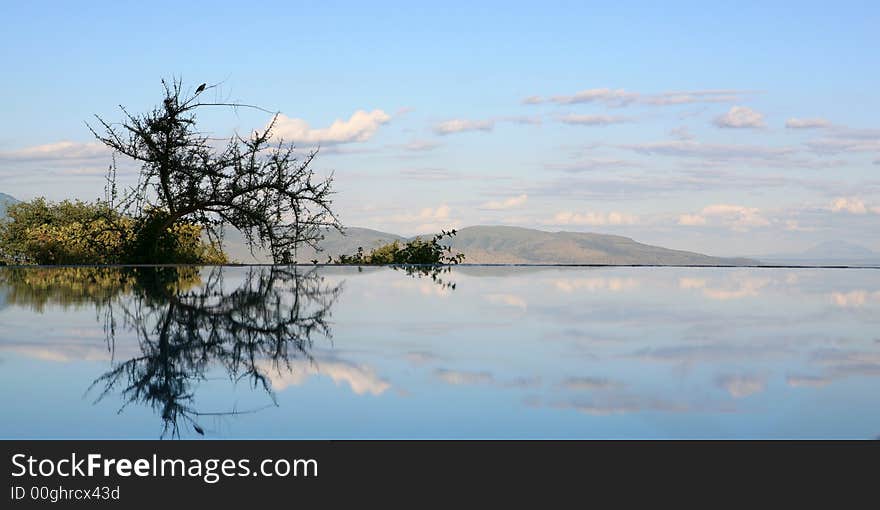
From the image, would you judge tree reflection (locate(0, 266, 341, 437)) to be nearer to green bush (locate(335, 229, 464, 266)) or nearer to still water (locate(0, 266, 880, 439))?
still water (locate(0, 266, 880, 439))

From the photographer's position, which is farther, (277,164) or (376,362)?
(277,164)

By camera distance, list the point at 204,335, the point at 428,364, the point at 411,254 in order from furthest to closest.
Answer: the point at 411,254, the point at 204,335, the point at 428,364

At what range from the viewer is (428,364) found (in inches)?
185

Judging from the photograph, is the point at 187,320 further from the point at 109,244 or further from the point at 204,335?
the point at 109,244

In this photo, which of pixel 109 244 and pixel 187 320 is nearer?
pixel 187 320

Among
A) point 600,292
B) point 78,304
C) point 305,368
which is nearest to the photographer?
point 305,368

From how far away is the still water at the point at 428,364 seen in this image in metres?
3.33

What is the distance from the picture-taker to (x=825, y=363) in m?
5.02

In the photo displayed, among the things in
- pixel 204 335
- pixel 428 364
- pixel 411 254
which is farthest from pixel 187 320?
pixel 411 254

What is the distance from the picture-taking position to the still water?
10.9ft
